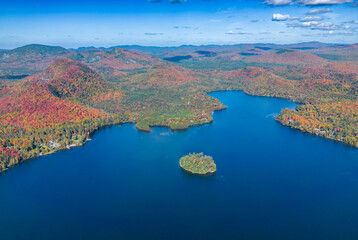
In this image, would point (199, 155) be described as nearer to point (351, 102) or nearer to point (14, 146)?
point (14, 146)

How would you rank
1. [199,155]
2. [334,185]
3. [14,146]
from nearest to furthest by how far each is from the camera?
[334,185] → [199,155] → [14,146]

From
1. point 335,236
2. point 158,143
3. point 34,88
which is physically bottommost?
point 335,236

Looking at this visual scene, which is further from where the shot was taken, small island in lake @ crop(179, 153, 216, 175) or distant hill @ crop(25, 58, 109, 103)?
distant hill @ crop(25, 58, 109, 103)

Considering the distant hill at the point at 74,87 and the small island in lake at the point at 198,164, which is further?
the distant hill at the point at 74,87

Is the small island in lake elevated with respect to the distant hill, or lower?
lower

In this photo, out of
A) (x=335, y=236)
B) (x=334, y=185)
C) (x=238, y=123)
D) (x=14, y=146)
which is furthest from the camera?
(x=238, y=123)

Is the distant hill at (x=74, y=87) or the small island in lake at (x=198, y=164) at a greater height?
the distant hill at (x=74, y=87)

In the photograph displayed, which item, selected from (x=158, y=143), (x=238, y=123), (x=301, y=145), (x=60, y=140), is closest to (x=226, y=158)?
(x=158, y=143)

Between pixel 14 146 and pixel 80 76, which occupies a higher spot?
pixel 80 76
